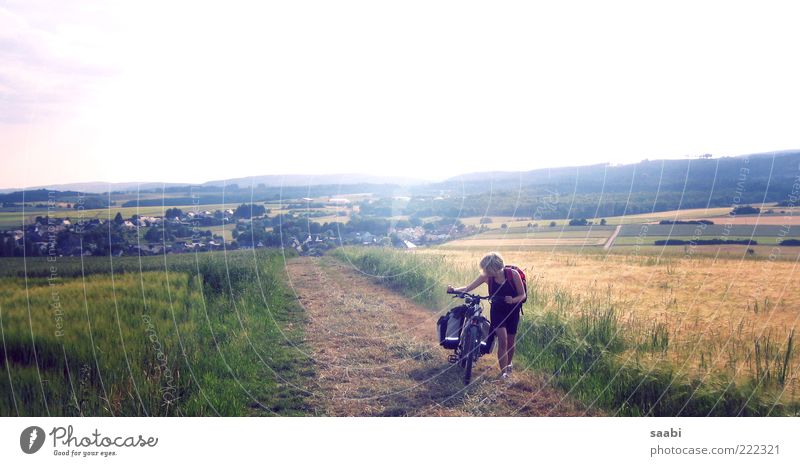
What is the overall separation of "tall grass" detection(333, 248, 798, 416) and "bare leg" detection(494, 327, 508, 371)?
28cm

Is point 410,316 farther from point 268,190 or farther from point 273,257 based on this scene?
point 268,190

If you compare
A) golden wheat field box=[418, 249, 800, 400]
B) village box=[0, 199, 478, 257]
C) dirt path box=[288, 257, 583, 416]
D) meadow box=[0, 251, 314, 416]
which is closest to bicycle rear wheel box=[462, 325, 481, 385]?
dirt path box=[288, 257, 583, 416]

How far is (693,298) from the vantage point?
5.57 m

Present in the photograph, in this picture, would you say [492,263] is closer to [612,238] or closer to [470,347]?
[470,347]

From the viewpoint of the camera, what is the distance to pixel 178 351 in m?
4.62

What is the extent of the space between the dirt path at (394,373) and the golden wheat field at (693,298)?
36.4 inches

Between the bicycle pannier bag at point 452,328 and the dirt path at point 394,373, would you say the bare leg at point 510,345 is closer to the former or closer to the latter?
the dirt path at point 394,373

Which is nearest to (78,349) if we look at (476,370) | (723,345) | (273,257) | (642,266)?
(273,257)

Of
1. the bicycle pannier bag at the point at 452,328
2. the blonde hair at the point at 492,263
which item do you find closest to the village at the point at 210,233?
the bicycle pannier bag at the point at 452,328

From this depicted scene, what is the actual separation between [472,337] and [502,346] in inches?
12.9

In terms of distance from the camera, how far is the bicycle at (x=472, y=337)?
4.96 metres

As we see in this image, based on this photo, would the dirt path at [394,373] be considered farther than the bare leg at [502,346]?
No

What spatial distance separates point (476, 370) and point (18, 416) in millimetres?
3668

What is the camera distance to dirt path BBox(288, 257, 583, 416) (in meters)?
4.52
